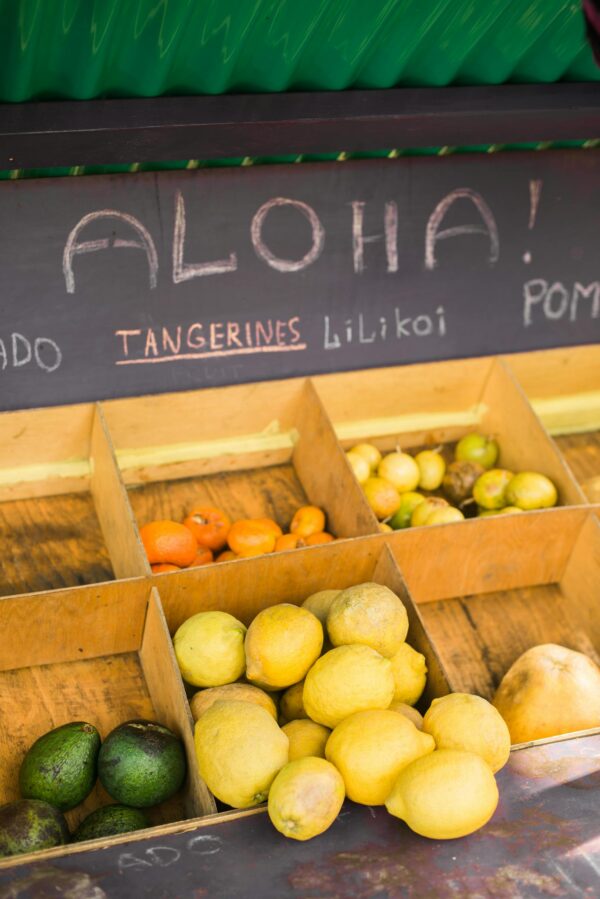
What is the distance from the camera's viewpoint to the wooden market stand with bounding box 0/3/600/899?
185 cm

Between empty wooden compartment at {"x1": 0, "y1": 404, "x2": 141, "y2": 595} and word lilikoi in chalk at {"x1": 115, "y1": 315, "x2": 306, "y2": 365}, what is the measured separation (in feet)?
0.75

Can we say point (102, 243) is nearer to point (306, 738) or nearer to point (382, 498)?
point (382, 498)

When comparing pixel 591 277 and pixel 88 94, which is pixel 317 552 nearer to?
pixel 88 94

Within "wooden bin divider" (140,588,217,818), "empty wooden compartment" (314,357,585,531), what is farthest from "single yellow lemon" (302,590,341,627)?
"empty wooden compartment" (314,357,585,531)

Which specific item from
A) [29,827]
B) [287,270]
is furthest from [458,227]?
[29,827]

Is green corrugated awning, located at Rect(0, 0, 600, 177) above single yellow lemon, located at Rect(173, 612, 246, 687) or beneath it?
above

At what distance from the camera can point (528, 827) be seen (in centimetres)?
170

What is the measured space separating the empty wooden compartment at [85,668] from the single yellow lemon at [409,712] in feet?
1.54

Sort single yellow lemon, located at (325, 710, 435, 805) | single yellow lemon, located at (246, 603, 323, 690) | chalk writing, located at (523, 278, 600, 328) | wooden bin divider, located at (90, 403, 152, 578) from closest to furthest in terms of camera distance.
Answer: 1. single yellow lemon, located at (325, 710, 435, 805)
2. single yellow lemon, located at (246, 603, 323, 690)
3. wooden bin divider, located at (90, 403, 152, 578)
4. chalk writing, located at (523, 278, 600, 328)

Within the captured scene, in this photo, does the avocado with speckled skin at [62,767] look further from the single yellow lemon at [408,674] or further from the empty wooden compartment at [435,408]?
the empty wooden compartment at [435,408]

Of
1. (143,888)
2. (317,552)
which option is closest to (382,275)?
(317,552)

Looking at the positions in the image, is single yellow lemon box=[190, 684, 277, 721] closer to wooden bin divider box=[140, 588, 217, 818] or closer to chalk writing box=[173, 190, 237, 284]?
wooden bin divider box=[140, 588, 217, 818]

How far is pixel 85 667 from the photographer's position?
225 cm

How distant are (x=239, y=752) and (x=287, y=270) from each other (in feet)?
5.06
